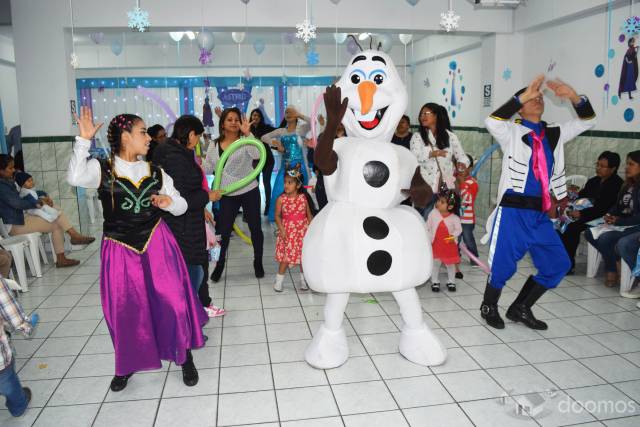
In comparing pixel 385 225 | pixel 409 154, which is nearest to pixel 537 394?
pixel 385 225

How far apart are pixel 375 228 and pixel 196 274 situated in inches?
48.0

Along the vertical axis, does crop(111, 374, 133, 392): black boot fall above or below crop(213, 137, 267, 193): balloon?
below

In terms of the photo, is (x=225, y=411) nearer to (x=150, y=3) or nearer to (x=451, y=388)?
(x=451, y=388)

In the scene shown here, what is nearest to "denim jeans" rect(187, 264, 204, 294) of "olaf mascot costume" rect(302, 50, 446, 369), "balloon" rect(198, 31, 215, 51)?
"olaf mascot costume" rect(302, 50, 446, 369)

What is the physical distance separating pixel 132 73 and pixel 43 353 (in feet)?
31.7

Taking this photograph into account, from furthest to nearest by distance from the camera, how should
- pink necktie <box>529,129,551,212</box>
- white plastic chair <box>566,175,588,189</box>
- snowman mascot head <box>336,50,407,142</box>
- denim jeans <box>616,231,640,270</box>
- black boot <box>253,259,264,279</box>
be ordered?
1. white plastic chair <box>566,175,588,189</box>
2. black boot <box>253,259,264,279</box>
3. denim jeans <box>616,231,640,270</box>
4. pink necktie <box>529,129,551,212</box>
5. snowman mascot head <box>336,50,407,142</box>

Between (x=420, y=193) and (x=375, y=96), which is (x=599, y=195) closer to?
(x=420, y=193)

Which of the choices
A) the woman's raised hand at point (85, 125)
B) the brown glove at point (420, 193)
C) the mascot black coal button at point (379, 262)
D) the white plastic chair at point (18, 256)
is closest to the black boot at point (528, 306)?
the brown glove at point (420, 193)

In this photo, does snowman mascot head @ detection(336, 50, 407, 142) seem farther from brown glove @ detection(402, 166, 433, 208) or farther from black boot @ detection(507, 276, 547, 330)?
black boot @ detection(507, 276, 547, 330)

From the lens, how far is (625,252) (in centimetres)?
396

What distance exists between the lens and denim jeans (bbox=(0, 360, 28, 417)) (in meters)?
2.31

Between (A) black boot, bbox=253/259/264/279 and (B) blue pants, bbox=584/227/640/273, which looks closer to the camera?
(B) blue pants, bbox=584/227/640/273

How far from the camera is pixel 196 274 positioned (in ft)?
10.5

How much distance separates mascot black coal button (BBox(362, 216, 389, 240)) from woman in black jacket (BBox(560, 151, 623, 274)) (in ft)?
8.58
